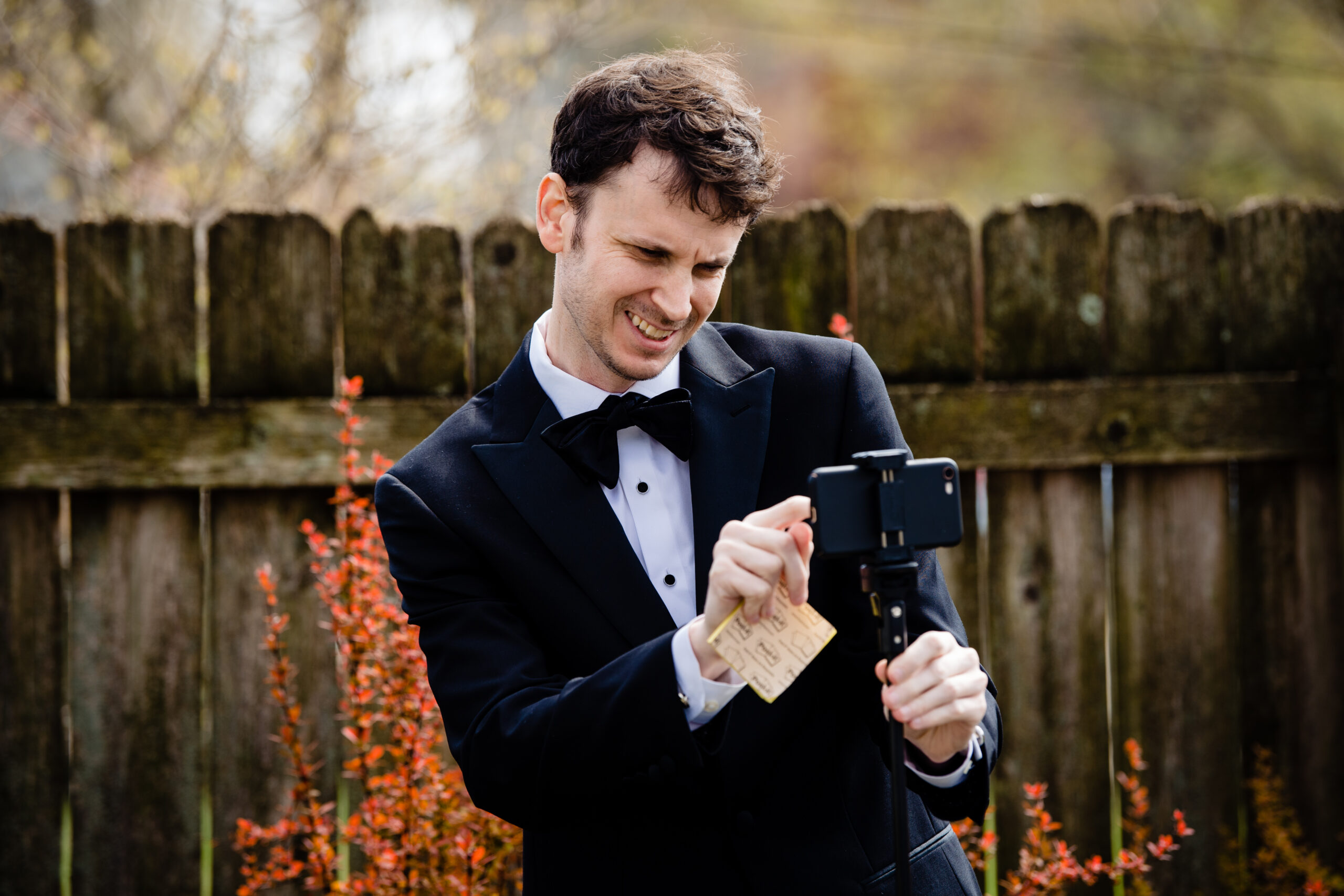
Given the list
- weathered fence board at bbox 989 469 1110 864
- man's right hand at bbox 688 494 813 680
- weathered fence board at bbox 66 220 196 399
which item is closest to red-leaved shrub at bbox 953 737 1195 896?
weathered fence board at bbox 989 469 1110 864

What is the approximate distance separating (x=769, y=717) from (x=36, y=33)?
4.67m

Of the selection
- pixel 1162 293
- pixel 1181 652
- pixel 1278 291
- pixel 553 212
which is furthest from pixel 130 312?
pixel 1278 291

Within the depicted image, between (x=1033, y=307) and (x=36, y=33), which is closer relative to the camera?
(x=1033, y=307)

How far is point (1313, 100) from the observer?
456 inches

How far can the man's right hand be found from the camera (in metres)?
1.41

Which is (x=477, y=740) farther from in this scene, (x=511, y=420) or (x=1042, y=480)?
(x=1042, y=480)

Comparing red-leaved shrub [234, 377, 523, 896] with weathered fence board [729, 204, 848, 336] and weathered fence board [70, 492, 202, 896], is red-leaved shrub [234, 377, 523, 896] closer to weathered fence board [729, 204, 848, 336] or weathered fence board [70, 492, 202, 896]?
weathered fence board [70, 492, 202, 896]

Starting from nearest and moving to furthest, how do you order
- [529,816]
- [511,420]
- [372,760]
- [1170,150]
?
[529,816]
[511,420]
[372,760]
[1170,150]

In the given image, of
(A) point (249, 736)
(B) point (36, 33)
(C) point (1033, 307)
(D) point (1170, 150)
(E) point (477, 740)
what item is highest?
(D) point (1170, 150)

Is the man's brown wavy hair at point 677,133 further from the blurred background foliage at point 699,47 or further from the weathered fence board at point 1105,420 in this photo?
the weathered fence board at point 1105,420

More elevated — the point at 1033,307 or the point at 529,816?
the point at 1033,307

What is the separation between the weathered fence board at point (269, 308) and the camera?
3.16 meters

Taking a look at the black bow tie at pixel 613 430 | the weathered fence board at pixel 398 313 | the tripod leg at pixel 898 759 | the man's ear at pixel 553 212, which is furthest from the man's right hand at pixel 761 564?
the weathered fence board at pixel 398 313

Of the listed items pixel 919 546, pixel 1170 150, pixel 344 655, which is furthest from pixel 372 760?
pixel 1170 150
